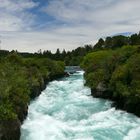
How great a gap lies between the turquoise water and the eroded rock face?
6.50ft

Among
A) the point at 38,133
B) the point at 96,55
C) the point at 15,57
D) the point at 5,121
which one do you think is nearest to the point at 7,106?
the point at 5,121

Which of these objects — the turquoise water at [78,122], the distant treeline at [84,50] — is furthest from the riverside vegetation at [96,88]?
the distant treeline at [84,50]

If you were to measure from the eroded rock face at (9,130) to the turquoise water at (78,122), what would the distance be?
198 centimetres

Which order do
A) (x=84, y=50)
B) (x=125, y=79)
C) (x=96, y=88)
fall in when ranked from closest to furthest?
(x=125, y=79) → (x=96, y=88) → (x=84, y=50)

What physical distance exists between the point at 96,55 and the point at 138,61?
2877cm

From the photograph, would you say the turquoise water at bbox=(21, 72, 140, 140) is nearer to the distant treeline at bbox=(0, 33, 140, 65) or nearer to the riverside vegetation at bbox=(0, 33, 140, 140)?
the riverside vegetation at bbox=(0, 33, 140, 140)

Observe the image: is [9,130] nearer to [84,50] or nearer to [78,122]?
[78,122]

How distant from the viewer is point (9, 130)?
1811cm

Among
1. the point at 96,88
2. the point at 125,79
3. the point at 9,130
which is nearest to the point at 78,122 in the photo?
the point at 125,79

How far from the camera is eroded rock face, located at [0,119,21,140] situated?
17547 millimetres

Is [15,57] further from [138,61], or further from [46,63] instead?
[138,61]

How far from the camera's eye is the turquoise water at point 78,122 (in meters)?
21.4

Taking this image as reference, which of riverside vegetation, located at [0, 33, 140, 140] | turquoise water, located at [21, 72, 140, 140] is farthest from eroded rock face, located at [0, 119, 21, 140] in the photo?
turquoise water, located at [21, 72, 140, 140]

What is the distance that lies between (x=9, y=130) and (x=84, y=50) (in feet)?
345
